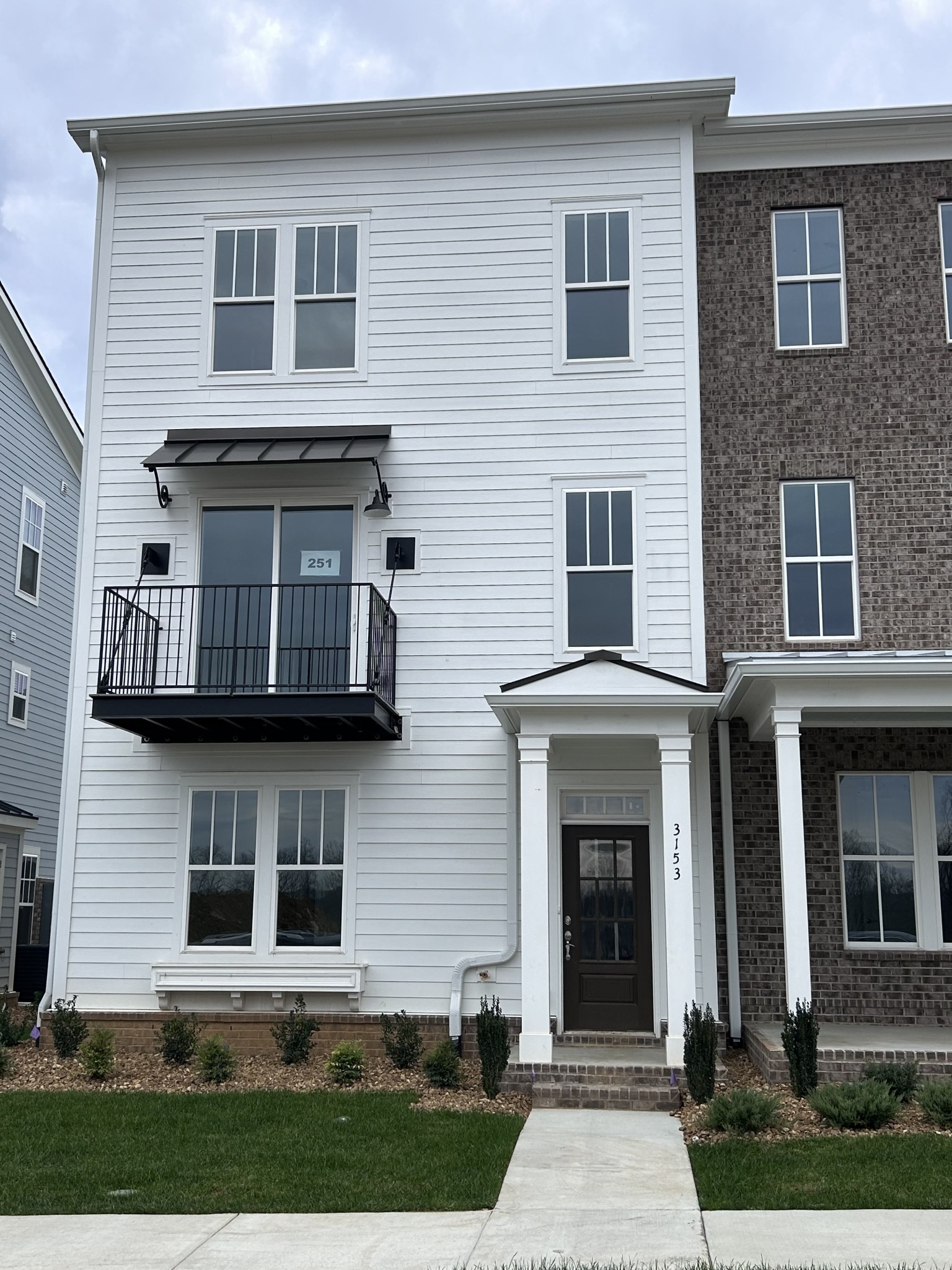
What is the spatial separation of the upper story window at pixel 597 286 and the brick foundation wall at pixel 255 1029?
7.24 m

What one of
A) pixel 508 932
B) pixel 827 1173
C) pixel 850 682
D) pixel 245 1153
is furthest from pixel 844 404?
pixel 245 1153

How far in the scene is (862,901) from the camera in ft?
42.5

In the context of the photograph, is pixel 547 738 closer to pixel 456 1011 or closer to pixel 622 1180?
pixel 456 1011

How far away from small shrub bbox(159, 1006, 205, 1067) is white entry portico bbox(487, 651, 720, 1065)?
318 cm

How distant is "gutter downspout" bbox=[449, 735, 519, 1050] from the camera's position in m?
12.5

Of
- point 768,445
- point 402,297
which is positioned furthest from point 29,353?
point 768,445

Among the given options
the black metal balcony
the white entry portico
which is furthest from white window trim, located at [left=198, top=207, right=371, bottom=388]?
the white entry portico

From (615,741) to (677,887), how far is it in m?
1.84

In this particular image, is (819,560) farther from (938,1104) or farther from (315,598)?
(938,1104)

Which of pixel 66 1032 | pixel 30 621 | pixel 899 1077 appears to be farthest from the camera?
pixel 30 621

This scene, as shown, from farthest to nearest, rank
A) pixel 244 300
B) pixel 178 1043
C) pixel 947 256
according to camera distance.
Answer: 1. pixel 244 300
2. pixel 947 256
3. pixel 178 1043

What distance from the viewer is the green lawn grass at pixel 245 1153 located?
7539mm

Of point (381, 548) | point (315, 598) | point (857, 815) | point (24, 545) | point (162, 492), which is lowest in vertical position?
point (857, 815)

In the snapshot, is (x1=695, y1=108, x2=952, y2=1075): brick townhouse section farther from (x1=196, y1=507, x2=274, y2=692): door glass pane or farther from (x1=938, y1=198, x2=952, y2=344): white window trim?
(x1=196, y1=507, x2=274, y2=692): door glass pane
